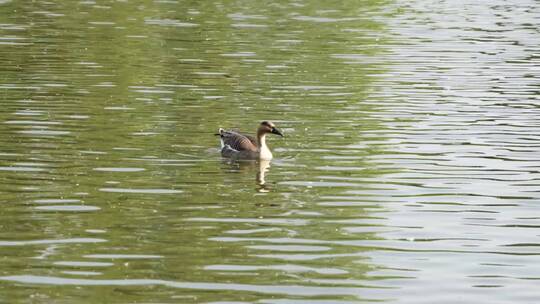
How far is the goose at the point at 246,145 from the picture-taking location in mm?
26672

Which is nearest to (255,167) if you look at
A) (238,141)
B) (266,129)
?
(238,141)

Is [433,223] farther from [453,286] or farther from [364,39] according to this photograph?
[364,39]

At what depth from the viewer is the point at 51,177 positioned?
23.4 m

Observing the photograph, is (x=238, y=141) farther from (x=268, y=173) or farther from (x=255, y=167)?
(x=268, y=173)

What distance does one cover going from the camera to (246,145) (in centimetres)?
2688

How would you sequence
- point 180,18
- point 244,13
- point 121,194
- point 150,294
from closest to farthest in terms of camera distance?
point 150,294, point 121,194, point 180,18, point 244,13

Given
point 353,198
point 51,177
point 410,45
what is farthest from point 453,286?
point 410,45

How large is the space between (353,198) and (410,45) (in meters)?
31.0

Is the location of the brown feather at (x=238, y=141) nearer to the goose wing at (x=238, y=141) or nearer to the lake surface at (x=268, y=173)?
the goose wing at (x=238, y=141)

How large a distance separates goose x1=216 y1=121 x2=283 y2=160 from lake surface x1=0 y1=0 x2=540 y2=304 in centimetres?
41

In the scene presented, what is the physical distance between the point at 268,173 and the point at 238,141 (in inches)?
74.0

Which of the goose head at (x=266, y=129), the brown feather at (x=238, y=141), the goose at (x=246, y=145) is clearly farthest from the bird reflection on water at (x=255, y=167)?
the goose head at (x=266, y=129)

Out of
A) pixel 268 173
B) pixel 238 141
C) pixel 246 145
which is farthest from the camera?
pixel 238 141

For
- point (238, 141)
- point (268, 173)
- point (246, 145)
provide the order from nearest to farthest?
point (268, 173)
point (246, 145)
point (238, 141)
